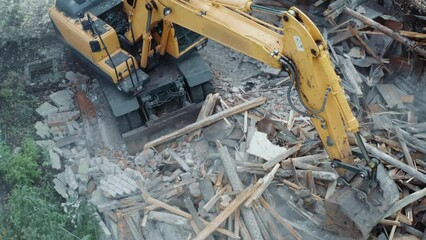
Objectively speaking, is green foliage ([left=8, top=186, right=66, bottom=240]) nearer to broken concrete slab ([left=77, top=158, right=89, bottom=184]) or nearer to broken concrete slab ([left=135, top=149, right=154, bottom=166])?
broken concrete slab ([left=77, top=158, right=89, bottom=184])

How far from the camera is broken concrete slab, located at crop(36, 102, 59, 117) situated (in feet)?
38.2

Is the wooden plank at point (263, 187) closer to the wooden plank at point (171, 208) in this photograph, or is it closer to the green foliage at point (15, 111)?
the wooden plank at point (171, 208)

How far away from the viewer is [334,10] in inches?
460

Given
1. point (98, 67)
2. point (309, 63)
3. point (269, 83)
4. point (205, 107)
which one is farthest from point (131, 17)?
point (309, 63)

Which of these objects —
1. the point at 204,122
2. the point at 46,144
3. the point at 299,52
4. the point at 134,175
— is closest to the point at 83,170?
the point at 134,175

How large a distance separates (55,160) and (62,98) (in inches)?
69.3

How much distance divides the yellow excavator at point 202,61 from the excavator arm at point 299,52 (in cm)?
1

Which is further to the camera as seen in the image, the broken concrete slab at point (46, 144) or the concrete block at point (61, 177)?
the broken concrete slab at point (46, 144)

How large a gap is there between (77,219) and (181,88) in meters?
3.26

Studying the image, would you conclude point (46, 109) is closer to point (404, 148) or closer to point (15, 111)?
point (15, 111)

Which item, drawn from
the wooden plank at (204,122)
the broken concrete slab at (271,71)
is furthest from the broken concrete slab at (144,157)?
the broken concrete slab at (271,71)

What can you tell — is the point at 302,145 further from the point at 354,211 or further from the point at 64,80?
the point at 64,80

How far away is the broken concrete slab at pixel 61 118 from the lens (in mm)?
11352

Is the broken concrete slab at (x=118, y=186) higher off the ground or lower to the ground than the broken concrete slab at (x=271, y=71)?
lower
